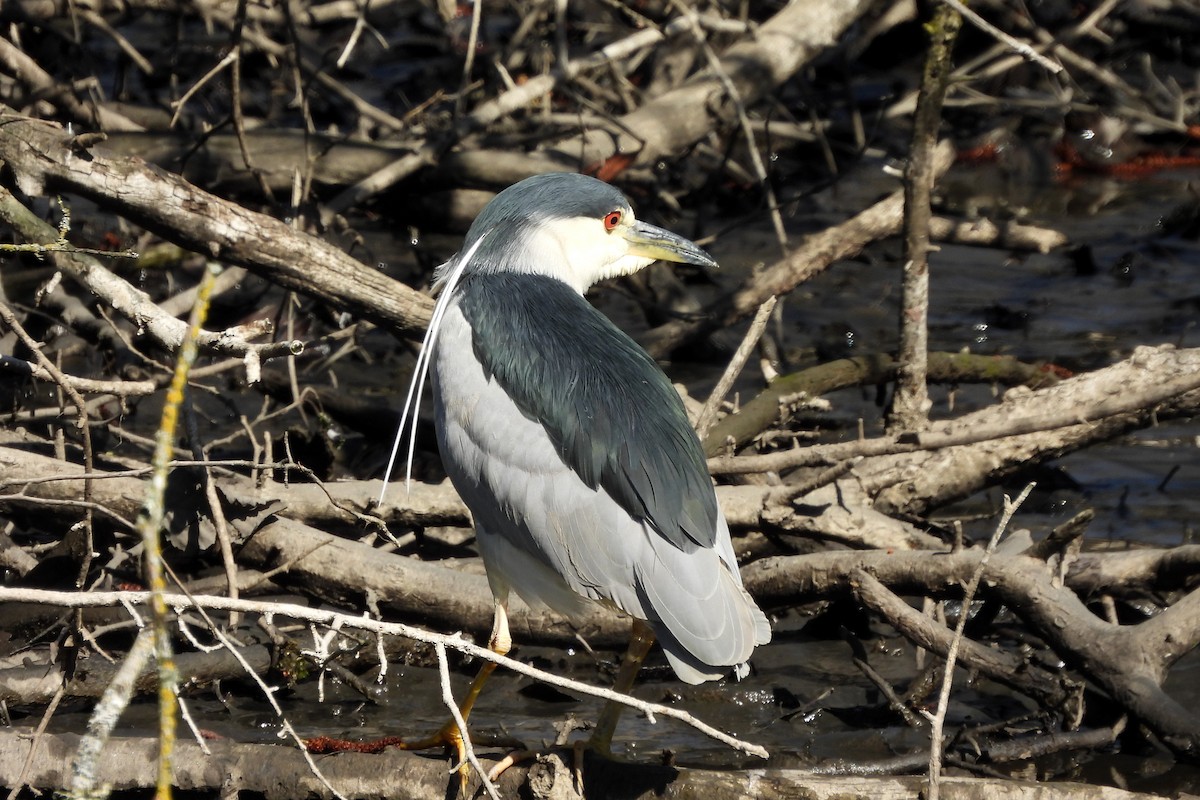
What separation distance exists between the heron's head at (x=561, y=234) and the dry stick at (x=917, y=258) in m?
1.07

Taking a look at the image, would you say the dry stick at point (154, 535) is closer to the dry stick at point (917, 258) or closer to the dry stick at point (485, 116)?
the dry stick at point (917, 258)

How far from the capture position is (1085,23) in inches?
267

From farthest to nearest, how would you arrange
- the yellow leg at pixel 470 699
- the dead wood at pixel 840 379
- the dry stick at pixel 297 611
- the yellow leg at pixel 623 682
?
the dead wood at pixel 840 379 → the yellow leg at pixel 470 699 → the yellow leg at pixel 623 682 → the dry stick at pixel 297 611

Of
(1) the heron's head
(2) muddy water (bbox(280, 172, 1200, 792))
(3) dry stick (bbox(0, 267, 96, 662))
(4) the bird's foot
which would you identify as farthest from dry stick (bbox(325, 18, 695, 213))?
(4) the bird's foot

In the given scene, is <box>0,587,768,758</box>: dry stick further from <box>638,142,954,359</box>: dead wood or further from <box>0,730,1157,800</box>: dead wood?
<box>638,142,954,359</box>: dead wood

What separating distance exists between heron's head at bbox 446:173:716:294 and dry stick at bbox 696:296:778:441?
22 cm

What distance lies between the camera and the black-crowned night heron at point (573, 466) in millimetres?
2961

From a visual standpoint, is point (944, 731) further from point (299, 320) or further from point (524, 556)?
point (299, 320)

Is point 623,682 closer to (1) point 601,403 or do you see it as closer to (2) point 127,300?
(1) point 601,403

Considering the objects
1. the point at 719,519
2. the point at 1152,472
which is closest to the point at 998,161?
the point at 1152,472

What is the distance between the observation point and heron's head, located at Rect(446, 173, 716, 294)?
3.71m

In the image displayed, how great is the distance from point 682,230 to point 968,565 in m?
4.33

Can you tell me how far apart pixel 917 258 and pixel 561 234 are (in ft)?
4.73

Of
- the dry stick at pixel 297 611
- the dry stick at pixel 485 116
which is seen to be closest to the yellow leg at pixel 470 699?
the dry stick at pixel 297 611
